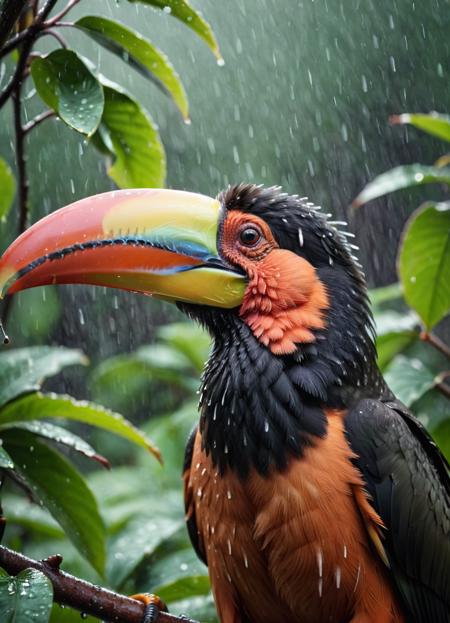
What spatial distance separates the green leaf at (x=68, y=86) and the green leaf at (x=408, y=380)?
144cm

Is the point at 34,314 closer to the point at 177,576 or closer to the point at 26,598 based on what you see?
the point at 177,576

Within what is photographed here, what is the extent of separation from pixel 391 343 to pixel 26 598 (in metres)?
2.05

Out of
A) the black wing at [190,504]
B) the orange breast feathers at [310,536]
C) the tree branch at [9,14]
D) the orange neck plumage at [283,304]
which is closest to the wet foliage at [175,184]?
the black wing at [190,504]

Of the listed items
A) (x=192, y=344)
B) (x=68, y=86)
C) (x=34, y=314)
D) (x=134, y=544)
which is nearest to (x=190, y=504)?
(x=134, y=544)

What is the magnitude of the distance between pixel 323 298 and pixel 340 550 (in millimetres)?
631

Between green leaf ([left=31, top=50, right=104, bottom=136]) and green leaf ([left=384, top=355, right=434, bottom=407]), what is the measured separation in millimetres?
1439

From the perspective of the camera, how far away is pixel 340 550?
2.23 meters

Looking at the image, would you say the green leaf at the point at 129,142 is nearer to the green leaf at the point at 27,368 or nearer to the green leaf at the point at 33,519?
the green leaf at the point at 27,368

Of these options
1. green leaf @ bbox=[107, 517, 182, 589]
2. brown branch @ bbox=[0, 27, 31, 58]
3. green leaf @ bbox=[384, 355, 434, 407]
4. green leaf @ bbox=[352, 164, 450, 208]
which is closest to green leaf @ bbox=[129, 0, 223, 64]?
brown branch @ bbox=[0, 27, 31, 58]

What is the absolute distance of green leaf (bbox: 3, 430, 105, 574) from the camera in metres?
2.44

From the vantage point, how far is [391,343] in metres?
3.47

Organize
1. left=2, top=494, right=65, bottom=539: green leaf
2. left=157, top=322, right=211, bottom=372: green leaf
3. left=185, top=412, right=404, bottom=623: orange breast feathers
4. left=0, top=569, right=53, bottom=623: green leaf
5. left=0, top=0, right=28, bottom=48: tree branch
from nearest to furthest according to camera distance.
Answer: left=0, top=569, right=53, bottom=623: green leaf
left=0, top=0, right=28, bottom=48: tree branch
left=185, top=412, right=404, bottom=623: orange breast feathers
left=2, top=494, right=65, bottom=539: green leaf
left=157, top=322, right=211, bottom=372: green leaf

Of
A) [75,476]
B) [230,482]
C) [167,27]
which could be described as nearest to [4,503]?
[75,476]

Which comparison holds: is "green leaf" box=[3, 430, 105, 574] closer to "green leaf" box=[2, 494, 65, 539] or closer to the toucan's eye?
the toucan's eye
